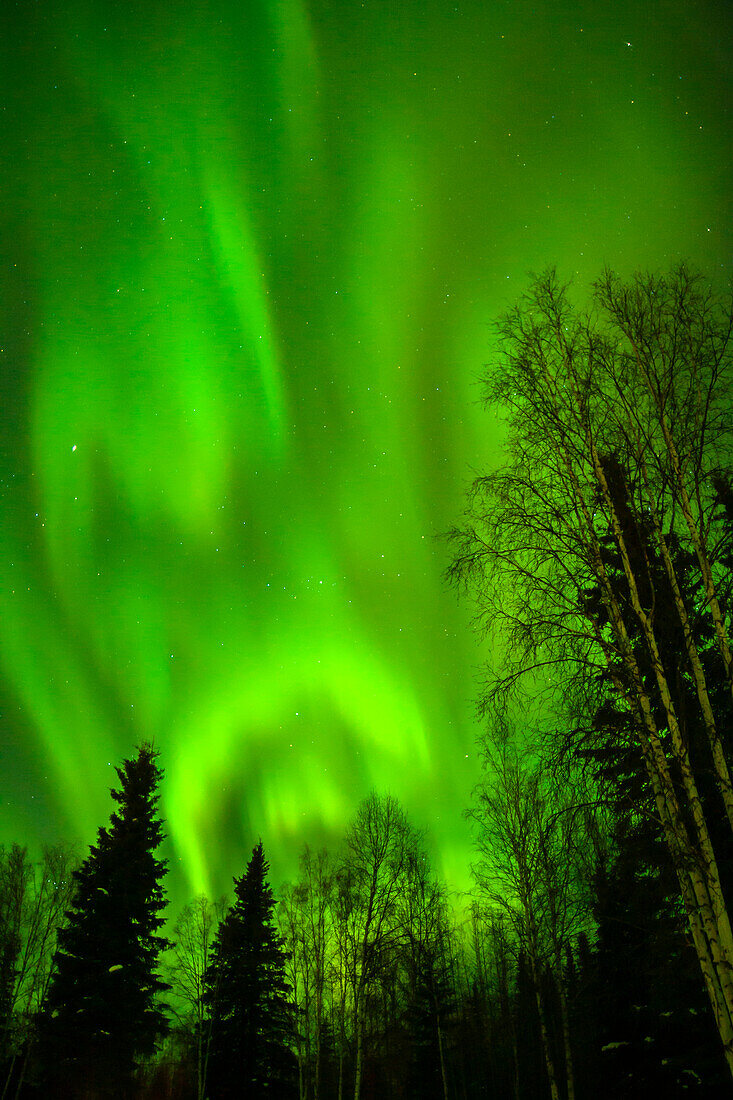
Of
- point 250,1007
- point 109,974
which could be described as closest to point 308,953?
point 250,1007

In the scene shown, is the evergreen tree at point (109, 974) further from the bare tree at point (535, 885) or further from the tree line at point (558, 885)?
the bare tree at point (535, 885)

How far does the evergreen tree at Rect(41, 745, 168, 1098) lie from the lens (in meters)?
21.3

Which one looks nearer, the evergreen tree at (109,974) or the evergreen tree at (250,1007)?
the evergreen tree at (109,974)

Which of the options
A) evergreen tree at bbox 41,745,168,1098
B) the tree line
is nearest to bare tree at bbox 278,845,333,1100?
the tree line

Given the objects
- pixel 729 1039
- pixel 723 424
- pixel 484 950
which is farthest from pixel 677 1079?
pixel 484 950

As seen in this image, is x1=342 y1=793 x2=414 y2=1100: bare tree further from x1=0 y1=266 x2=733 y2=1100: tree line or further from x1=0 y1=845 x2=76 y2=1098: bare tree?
x1=0 y1=845 x2=76 y2=1098: bare tree

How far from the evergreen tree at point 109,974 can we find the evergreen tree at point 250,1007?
598 centimetres

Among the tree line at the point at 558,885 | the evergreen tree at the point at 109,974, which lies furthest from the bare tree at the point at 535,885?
the evergreen tree at the point at 109,974

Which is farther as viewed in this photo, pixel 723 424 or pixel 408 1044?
pixel 408 1044

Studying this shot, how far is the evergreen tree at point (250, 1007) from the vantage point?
2802cm

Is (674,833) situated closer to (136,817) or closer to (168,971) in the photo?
(136,817)

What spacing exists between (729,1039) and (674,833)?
1.83 m

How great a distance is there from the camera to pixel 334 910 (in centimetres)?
2858

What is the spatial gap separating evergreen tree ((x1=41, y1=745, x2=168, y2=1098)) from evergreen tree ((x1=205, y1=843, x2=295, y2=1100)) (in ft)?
19.6
